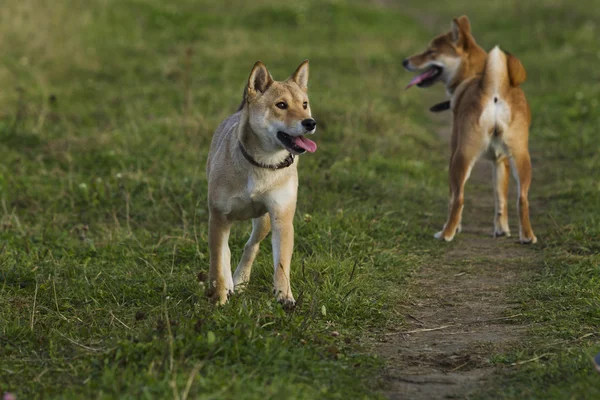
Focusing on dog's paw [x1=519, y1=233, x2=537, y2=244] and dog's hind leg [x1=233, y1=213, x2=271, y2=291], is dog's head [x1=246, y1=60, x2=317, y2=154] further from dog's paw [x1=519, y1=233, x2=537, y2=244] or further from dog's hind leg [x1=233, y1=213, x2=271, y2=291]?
dog's paw [x1=519, y1=233, x2=537, y2=244]

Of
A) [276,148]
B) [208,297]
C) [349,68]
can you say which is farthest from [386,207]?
[349,68]

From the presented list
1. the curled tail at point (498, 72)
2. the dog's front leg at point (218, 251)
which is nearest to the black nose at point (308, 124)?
the dog's front leg at point (218, 251)

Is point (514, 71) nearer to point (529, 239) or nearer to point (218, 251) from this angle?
point (529, 239)

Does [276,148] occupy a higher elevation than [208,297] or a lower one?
higher

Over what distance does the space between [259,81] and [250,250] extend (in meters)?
1.02

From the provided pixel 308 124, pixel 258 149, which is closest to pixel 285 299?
pixel 258 149

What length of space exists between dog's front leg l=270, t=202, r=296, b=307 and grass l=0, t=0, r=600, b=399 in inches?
4.6

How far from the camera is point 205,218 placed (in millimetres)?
6980

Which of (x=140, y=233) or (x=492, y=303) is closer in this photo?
(x=492, y=303)

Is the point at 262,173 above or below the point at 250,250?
above

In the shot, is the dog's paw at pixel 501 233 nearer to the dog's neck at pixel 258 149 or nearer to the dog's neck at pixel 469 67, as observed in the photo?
the dog's neck at pixel 469 67

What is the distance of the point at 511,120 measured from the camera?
662 centimetres

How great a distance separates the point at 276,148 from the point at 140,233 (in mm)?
2092

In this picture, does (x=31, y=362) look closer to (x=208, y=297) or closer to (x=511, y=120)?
(x=208, y=297)
